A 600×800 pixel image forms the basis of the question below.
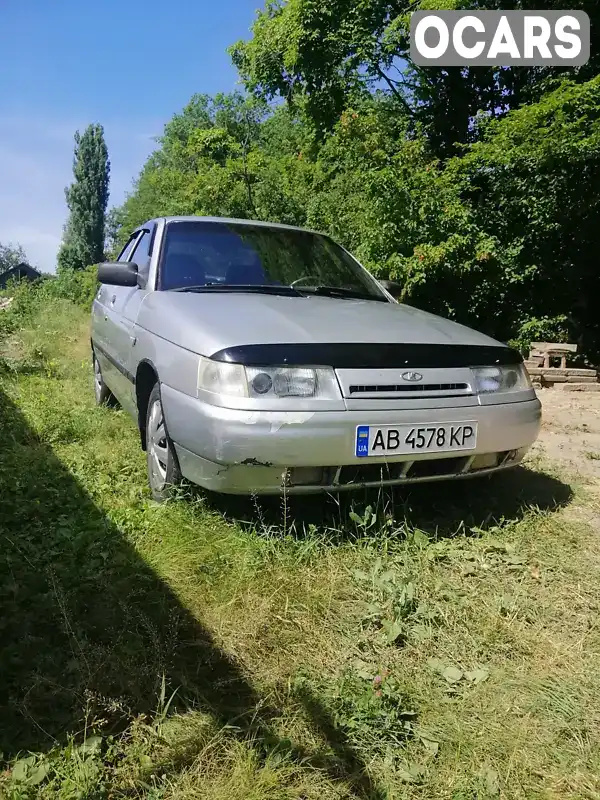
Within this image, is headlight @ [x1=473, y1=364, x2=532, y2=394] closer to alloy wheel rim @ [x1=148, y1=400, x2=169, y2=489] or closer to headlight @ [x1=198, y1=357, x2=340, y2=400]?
headlight @ [x1=198, y1=357, x2=340, y2=400]

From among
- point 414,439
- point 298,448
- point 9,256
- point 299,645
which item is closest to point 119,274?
point 298,448

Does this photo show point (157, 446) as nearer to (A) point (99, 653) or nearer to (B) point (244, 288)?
(B) point (244, 288)

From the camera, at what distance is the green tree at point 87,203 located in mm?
49156

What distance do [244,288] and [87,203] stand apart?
51.9 meters

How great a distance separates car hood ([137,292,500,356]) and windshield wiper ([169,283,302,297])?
9 cm

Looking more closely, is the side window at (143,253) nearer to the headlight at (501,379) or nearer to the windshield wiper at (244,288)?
the windshield wiper at (244,288)

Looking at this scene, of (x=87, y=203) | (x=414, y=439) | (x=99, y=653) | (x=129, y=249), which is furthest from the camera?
(x=87, y=203)

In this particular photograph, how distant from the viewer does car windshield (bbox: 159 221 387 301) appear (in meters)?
3.48

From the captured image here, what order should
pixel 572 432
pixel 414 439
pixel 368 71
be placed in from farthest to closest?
pixel 368 71 < pixel 572 432 < pixel 414 439

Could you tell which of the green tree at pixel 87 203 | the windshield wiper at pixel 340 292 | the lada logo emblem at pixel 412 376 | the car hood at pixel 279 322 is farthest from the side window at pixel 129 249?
the green tree at pixel 87 203

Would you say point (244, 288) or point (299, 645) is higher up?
point (244, 288)

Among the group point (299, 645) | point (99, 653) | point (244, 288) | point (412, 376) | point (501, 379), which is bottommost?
point (299, 645)

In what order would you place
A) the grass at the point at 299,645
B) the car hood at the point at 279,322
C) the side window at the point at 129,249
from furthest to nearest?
the side window at the point at 129,249 → the car hood at the point at 279,322 → the grass at the point at 299,645

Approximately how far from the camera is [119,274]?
360cm
